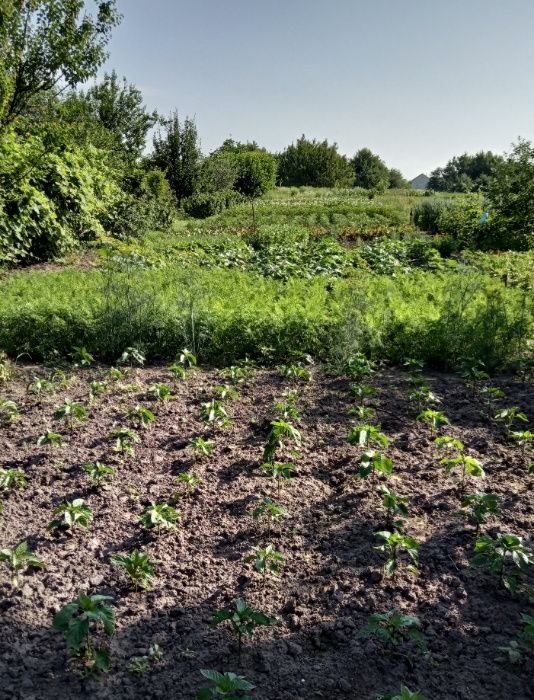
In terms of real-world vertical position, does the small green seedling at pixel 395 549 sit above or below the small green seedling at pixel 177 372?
below

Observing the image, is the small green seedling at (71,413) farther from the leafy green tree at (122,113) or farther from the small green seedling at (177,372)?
the leafy green tree at (122,113)

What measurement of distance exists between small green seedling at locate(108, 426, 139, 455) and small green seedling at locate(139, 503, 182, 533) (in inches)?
29.3

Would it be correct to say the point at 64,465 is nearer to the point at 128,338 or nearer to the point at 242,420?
the point at 242,420

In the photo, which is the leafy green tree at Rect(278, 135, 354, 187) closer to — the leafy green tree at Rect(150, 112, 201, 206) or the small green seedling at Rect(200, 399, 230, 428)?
the leafy green tree at Rect(150, 112, 201, 206)

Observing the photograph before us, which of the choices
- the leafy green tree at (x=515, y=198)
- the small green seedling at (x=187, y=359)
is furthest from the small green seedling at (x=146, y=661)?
the leafy green tree at (x=515, y=198)

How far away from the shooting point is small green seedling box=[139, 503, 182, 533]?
2.72 meters

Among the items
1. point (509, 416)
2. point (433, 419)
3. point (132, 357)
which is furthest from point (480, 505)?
point (132, 357)

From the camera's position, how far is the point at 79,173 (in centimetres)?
1168

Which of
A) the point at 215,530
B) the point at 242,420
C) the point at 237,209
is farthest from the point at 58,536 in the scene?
the point at 237,209

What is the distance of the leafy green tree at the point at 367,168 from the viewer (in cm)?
5722

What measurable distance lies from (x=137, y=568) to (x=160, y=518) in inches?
13.2

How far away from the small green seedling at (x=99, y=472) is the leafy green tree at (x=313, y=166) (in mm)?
51072

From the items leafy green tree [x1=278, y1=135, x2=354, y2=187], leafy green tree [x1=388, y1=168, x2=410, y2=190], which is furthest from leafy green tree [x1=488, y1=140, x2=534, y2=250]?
leafy green tree [x1=388, y1=168, x2=410, y2=190]

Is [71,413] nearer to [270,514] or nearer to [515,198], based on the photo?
[270,514]
